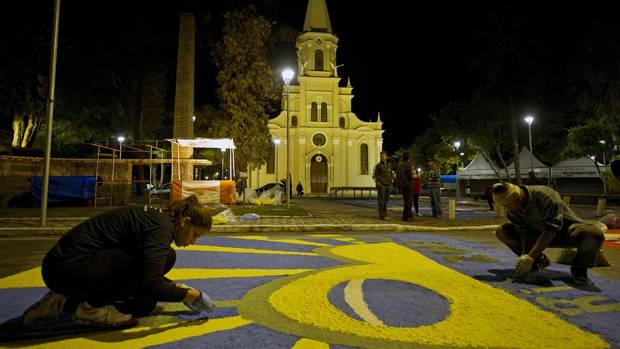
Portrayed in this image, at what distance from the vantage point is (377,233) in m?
8.99

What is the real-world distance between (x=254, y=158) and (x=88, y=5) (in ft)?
40.0

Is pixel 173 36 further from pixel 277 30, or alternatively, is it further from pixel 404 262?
pixel 404 262

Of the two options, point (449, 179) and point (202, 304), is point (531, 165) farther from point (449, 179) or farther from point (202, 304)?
point (202, 304)

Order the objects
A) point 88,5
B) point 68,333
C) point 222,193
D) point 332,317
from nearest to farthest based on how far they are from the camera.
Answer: point 68,333, point 332,317, point 222,193, point 88,5

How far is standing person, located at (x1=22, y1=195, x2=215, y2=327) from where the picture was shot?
2.61m

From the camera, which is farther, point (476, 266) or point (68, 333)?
point (476, 266)

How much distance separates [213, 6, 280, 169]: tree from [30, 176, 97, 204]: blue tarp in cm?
1094

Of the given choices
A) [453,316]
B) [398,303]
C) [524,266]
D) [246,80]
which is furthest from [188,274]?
[246,80]

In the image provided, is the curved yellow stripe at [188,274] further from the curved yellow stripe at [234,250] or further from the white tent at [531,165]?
the white tent at [531,165]

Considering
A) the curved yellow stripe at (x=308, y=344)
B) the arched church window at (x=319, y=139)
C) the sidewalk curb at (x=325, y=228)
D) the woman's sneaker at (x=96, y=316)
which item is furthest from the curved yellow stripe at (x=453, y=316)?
the arched church window at (x=319, y=139)

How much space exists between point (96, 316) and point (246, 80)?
75.5ft

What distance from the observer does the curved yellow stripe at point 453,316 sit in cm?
268

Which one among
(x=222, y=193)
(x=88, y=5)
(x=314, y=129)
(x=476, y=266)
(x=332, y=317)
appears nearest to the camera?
(x=332, y=317)

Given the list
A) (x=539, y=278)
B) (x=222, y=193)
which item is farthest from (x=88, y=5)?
(x=539, y=278)
